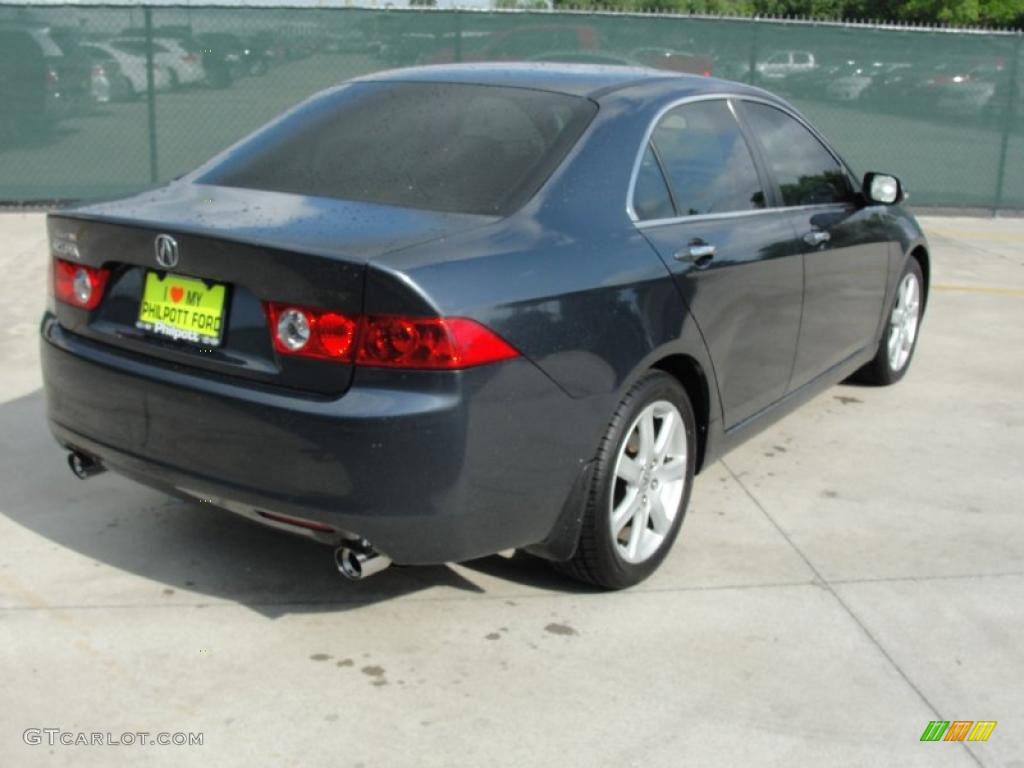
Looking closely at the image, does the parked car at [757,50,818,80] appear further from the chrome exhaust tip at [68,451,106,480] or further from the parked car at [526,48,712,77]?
the chrome exhaust tip at [68,451,106,480]

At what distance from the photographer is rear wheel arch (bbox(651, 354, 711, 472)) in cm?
424

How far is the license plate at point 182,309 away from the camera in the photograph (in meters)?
3.52

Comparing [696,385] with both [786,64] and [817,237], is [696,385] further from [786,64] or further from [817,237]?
[786,64]

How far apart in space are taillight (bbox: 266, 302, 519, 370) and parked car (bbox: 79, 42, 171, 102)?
9.93 m

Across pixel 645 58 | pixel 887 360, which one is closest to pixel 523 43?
pixel 645 58

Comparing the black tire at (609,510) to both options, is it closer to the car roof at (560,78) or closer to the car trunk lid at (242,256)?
the car trunk lid at (242,256)

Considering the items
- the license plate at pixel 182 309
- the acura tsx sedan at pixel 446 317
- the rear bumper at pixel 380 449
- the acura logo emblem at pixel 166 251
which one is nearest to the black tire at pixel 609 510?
the acura tsx sedan at pixel 446 317

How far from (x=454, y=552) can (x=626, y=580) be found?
0.81m

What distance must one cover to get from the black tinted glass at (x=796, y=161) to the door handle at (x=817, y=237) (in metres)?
0.13

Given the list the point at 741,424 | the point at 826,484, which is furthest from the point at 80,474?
the point at 826,484

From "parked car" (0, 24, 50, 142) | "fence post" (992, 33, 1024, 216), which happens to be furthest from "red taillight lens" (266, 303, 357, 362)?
"fence post" (992, 33, 1024, 216)

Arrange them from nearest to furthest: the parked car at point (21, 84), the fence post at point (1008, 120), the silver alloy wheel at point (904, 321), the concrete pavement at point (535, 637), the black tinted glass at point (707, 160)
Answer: the concrete pavement at point (535, 637) → the black tinted glass at point (707, 160) → the silver alloy wheel at point (904, 321) → the parked car at point (21, 84) → the fence post at point (1008, 120)

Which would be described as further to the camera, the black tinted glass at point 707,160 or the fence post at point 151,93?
the fence post at point 151,93

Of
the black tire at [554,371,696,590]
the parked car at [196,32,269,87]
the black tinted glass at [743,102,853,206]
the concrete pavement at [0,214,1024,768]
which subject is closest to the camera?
the concrete pavement at [0,214,1024,768]
